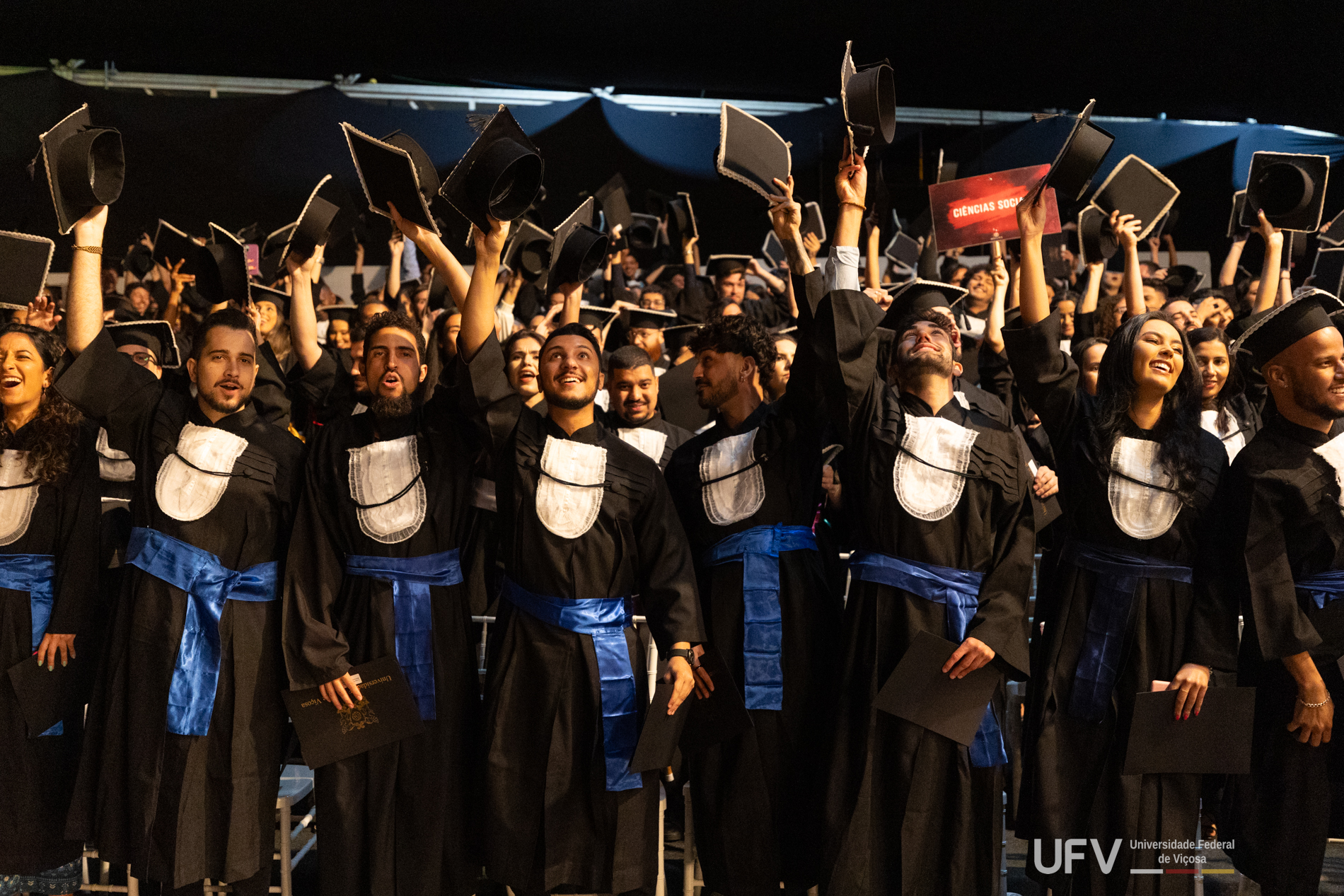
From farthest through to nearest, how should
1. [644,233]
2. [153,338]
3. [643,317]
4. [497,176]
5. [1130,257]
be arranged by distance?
1. [644,233]
2. [643,317]
3. [153,338]
4. [1130,257]
5. [497,176]

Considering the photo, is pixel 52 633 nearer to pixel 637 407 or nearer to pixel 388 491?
pixel 388 491

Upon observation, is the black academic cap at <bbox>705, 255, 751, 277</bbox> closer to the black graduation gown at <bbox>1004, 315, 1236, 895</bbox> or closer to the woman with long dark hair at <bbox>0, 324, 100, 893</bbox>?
the black graduation gown at <bbox>1004, 315, 1236, 895</bbox>

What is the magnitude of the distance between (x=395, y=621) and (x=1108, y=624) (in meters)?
2.14

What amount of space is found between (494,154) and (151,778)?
6.93ft

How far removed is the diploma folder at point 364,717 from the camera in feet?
9.94

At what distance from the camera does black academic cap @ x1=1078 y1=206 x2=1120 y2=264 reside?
4.54 metres

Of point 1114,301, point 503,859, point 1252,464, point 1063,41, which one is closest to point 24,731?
point 503,859

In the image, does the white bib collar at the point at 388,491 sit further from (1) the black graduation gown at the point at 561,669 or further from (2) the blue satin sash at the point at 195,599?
(2) the blue satin sash at the point at 195,599

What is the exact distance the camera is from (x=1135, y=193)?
14.4 feet

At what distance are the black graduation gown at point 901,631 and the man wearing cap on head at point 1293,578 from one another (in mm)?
643

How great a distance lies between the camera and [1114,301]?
5316 millimetres

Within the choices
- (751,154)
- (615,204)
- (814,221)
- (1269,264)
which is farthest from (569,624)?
(814,221)

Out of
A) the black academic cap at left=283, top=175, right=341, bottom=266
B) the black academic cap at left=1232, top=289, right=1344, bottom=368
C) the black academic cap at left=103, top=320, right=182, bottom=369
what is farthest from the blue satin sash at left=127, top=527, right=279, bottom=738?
the black academic cap at left=1232, top=289, right=1344, bottom=368

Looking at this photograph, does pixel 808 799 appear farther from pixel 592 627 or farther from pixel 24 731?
pixel 24 731
